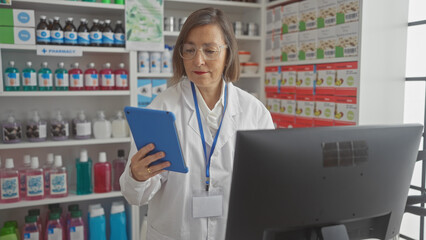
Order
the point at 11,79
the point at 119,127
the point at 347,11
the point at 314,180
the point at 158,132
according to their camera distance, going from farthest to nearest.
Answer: the point at 119,127
the point at 11,79
the point at 347,11
the point at 158,132
the point at 314,180

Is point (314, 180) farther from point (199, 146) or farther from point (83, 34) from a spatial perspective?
point (83, 34)

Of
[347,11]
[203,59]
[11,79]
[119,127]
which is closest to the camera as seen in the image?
[203,59]

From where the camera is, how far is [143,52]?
114 inches

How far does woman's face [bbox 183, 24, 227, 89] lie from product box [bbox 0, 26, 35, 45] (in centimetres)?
162

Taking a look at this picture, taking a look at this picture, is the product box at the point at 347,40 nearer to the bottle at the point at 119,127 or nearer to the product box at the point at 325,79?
the product box at the point at 325,79

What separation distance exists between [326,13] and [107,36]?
1.62 meters

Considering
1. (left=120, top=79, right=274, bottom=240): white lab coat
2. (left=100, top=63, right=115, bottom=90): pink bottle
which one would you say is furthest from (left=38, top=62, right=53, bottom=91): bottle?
(left=120, top=79, right=274, bottom=240): white lab coat

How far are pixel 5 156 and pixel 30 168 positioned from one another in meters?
0.29

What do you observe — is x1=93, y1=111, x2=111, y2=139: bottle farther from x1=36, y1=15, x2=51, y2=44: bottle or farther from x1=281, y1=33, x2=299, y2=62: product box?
x1=281, y1=33, x2=299, y2=62: product box

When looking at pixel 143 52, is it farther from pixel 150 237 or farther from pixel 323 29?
pixel 150 237

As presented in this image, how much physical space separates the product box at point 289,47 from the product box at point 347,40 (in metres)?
0.46

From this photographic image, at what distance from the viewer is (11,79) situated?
2570mm

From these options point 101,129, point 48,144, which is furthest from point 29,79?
point 101,129

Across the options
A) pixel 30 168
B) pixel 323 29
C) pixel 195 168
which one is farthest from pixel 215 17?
pixel 30 168
